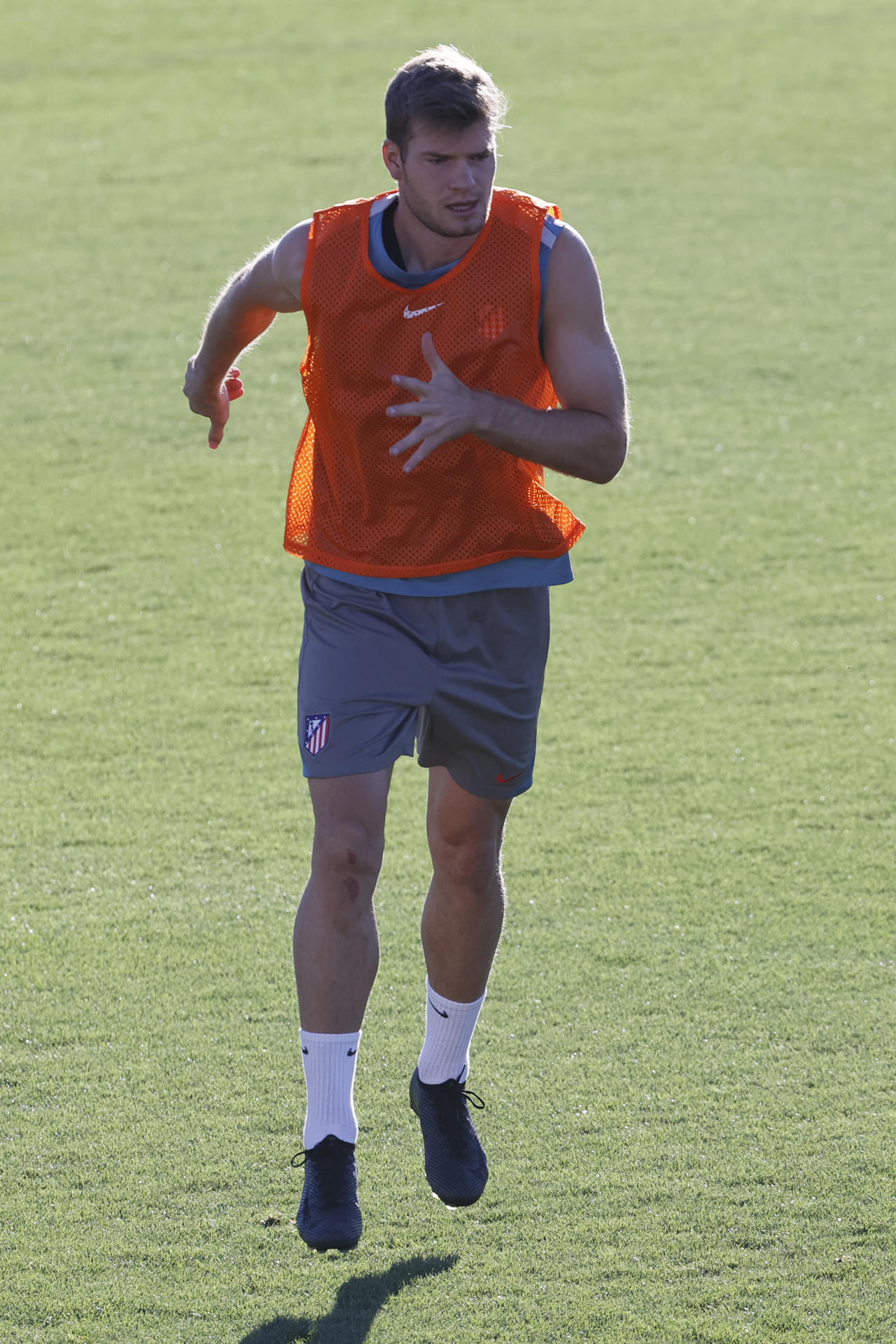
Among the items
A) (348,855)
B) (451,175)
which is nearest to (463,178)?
(451,175)

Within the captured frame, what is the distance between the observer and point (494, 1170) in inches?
129

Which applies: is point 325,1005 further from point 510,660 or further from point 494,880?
point 510,660

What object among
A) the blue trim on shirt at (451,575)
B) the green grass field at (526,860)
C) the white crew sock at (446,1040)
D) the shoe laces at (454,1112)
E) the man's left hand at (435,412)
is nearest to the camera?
the man's left hand at (435,412)

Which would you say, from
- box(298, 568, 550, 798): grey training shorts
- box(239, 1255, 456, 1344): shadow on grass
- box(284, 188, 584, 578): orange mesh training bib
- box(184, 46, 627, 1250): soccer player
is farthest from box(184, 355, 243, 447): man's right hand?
box(239, 1255, 456, 1344): shadow on grass

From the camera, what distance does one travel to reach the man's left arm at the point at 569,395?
2.74m

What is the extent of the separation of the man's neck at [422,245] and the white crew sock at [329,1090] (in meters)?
1.30

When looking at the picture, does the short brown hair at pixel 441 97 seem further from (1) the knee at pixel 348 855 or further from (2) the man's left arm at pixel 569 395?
(1) the knee at pixel 348 855

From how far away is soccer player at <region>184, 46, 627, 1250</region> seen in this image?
2.84 m

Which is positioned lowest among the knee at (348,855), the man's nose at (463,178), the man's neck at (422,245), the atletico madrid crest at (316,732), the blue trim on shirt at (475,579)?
the knee at (348,855)

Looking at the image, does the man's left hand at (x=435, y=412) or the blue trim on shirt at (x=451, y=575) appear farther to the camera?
the blue trim on shirt at (x=451, y=575)

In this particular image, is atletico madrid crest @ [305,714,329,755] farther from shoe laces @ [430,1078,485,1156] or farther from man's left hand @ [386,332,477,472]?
shoe laces @ [430,1078,485,1156]

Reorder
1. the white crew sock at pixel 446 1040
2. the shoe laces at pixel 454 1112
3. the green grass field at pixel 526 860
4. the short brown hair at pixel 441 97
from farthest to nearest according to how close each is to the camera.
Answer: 1. the white crew sock at pixel 446 1040
2. the shoe laces at pixel 454 1112
3. the green grass field at pixel 526 860
4. the short brown hair at pixel 441 97

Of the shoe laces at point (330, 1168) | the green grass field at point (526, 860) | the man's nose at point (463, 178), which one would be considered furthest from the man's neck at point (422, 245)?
the green grass field at point (526, 860)

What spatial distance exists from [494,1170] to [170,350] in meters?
6.79
